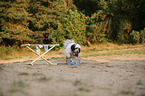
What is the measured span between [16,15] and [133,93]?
19653mm

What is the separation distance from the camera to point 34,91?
11.0ft

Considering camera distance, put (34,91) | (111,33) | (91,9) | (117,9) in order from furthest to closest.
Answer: (91,9) → (111,33) → (117,9) → (34,91)

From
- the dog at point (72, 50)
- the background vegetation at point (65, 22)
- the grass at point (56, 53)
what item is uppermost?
the background vegetation at point (65, 22)

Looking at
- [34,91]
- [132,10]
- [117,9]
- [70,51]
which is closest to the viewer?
[34,91]

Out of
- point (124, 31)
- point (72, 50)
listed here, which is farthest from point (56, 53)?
point (124, 31)

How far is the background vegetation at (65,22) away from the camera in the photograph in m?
22.0

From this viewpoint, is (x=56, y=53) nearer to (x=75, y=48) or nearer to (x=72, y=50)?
(x=72, y=50)

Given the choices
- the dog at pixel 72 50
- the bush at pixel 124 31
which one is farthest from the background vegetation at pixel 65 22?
the dog at pixel 72 50

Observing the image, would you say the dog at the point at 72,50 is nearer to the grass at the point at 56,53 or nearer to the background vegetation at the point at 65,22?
the grass at the point at 56,53

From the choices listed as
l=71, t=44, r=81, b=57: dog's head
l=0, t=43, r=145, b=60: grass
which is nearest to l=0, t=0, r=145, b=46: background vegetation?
l=0, t=43, r=145, b=60: grass

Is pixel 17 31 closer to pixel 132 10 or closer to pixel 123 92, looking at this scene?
pixel 132 10

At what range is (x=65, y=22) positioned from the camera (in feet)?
84.6

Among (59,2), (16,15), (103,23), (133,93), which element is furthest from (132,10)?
(133,93)

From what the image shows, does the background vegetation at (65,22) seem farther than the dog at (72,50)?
Yes
